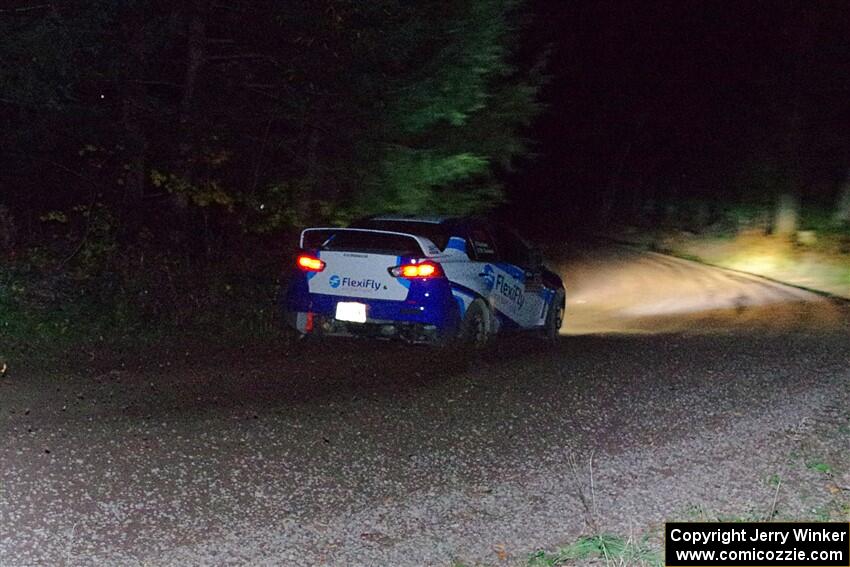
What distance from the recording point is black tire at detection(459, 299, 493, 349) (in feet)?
40.3

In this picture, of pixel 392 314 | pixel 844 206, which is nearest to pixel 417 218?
pixel 392 314

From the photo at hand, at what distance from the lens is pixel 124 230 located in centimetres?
1677

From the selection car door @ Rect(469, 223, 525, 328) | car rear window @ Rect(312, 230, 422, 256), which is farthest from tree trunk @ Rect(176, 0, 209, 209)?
car door @ Rect(469, 223, 525, 328)

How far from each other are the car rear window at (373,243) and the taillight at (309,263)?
0.55 ft

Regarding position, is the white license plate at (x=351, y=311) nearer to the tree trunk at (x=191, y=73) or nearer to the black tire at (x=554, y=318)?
the black tire at (x=554, y=318)

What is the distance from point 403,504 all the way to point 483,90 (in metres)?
11.8

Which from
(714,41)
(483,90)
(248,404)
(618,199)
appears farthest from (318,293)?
(618,199)

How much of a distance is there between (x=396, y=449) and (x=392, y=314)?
161 inches

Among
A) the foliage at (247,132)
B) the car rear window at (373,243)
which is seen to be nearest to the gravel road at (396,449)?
the car rear window at (373,243)

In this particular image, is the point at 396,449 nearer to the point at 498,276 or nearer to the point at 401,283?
the point at 401,283

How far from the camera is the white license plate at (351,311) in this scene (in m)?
11.9

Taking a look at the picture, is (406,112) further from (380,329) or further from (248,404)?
(248,404)

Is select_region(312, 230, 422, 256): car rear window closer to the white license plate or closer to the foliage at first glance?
the white license plate

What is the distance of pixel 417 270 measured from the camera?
11.7 metres
